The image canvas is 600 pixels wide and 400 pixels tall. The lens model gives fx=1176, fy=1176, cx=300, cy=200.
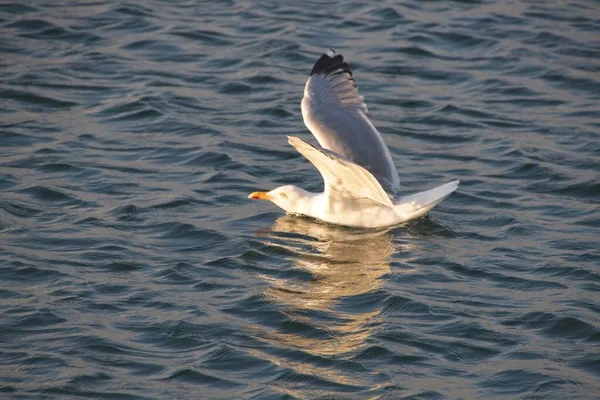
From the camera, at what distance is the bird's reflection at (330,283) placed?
351 inches

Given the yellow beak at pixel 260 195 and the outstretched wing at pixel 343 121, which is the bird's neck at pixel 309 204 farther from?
the outstretched wing at pixel 343 121

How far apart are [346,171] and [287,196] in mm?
1151

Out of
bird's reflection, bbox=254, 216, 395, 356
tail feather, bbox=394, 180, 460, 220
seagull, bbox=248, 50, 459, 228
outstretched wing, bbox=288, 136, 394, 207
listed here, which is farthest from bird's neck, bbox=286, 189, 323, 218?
tail feather, bbox=394, 180, 460, 220

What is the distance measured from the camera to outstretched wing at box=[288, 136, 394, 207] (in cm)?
1027

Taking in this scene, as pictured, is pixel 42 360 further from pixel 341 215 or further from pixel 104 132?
pixel 104 132

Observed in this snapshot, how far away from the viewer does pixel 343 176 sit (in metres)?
11.0

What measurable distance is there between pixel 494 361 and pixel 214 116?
6637 millimetres

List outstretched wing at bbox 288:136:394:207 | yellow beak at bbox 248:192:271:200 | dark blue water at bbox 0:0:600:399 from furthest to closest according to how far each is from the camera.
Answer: yellow beak at bbox 248:192:271:200 < outstretched wing at bbox 288:136:394:207 < dark blue water at bbox 0:0:600:399

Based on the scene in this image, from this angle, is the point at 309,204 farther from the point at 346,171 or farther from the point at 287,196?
the point at 346,171

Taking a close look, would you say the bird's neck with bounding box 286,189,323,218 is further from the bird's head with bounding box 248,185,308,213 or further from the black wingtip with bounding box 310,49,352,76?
the black wingtip with bounding box 310,49,352,76

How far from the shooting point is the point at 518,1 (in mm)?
18406

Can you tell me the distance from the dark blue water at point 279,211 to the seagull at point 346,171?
0.23 metres

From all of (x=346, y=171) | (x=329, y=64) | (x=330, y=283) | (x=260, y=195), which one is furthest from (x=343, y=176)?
(x=329, y=64)

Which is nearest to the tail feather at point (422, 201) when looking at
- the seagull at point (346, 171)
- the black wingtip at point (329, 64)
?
the seagull at point (346, 171)
